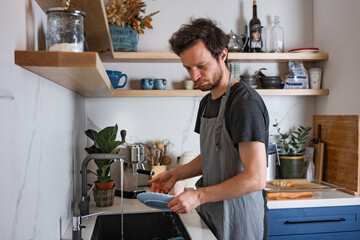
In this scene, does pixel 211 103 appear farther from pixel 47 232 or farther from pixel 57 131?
pixel 47 232

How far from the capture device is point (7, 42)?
78 cm

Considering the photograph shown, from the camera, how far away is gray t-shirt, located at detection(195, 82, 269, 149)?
1.33 meters

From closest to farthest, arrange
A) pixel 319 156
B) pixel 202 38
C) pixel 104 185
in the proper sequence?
pixel 202 38
pixel 104 185
pixel 319 156

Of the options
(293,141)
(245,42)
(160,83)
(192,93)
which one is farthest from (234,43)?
(293,141)

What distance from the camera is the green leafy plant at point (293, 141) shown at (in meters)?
2.65

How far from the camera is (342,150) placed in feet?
7.88

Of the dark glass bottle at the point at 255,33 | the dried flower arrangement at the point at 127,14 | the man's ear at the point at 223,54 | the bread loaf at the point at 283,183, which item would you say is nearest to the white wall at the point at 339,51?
the dark glass bottle at the point at 255,33

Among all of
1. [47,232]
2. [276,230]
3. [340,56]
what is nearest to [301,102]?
[340,56]

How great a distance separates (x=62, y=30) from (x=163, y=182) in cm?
103

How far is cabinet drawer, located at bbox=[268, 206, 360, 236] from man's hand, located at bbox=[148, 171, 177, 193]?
75 centimetres

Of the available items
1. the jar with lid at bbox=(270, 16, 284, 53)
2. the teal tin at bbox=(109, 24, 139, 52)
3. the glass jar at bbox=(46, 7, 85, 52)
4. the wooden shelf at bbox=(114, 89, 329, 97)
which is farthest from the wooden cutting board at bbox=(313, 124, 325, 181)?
the glass jar at bbox=(46, 7, 85, 52)

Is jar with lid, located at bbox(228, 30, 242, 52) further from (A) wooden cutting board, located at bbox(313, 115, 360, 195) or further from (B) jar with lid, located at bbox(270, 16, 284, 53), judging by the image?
(A) wooden cutting board, located at bbox(313, 115, 360, 195)

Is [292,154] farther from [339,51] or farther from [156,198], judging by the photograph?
[156,198]

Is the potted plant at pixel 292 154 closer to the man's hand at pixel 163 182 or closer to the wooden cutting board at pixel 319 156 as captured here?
the wooden cutting board at pixel 319 156
